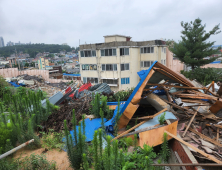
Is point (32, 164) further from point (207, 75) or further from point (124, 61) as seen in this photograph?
point (124, 61)

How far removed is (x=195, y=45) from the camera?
13398 millimetres

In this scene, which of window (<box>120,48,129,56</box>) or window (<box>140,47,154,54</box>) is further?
window (<box>140,47,154,54</box>)

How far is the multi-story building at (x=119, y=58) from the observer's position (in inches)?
739

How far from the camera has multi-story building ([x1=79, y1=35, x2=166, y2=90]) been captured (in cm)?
1878

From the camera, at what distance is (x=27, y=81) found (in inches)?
805

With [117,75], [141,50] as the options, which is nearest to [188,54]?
[141,50]

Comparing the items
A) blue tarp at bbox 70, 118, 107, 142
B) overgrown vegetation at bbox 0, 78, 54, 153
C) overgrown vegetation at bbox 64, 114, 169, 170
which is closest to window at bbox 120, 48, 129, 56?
overgrown vegetation at bbox 0, 78, 54, 153

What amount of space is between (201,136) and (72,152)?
12.6 ft

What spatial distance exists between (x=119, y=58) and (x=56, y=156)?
633 inches

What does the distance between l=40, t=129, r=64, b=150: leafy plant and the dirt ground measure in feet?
0.45

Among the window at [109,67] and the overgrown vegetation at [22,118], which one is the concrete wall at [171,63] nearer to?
the window at [109,67]

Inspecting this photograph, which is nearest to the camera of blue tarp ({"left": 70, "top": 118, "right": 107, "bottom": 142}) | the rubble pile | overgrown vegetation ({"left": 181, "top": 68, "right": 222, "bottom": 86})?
blue tarp ({"left": 70, "top": 118, "right": 107, "bottom": 142})

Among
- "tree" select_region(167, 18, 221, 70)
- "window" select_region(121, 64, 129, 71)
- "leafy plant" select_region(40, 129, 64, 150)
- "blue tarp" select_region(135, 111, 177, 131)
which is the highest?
"tree" select_region(167, 18, 221, 70)

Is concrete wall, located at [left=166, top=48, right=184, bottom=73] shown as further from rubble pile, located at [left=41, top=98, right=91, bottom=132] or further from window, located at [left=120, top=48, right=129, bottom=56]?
rubble pile, located at [left=41, top=98, right=91, bottom=132]
